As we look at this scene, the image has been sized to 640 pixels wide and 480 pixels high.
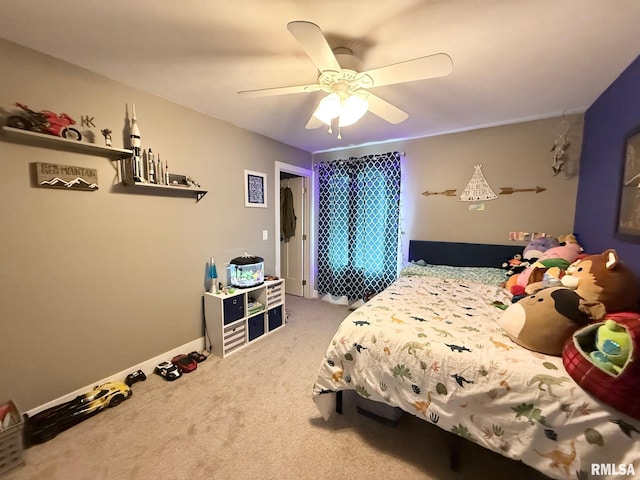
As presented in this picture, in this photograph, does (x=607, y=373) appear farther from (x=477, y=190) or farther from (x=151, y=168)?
(x=151, y=168)

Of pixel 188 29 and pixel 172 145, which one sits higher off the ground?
pixel 188 29

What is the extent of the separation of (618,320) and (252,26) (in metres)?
2.19

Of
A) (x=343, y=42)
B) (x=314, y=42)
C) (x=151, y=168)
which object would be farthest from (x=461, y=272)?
(x=151, y=168)

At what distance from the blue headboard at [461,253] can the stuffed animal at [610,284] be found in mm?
1644

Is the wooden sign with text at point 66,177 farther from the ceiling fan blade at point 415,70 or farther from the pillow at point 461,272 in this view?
the pillow at point 461,272

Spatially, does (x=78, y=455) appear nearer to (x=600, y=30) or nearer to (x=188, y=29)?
(x=188, y=29)

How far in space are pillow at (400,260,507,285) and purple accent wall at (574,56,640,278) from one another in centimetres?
73

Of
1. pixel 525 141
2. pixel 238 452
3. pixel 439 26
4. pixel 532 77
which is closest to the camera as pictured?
pixel 439 26

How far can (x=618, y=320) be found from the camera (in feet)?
3.45

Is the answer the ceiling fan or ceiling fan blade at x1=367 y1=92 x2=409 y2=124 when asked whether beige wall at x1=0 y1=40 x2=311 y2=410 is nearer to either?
the ceiling fan

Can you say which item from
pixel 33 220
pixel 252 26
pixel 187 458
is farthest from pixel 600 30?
pixel 33 220

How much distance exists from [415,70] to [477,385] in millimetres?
1554

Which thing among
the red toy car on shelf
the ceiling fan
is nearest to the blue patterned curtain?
the ceiling fan

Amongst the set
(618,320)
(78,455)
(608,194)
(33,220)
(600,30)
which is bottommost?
(78,455)
